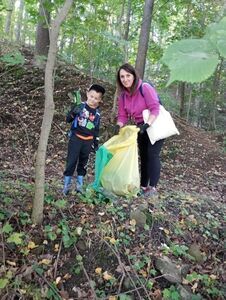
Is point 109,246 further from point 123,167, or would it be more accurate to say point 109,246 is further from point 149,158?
point 149,158

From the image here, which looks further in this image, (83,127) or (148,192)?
(148,192)

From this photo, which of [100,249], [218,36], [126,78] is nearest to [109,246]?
[100,249]

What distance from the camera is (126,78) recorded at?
3.68m

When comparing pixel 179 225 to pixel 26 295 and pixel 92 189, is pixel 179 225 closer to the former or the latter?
pixel 92 189

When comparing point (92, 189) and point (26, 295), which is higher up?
point (92, 189)

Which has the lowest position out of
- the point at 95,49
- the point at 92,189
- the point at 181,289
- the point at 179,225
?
the point at 181,289

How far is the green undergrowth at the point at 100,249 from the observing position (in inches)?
114

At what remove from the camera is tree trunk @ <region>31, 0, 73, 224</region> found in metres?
2.71

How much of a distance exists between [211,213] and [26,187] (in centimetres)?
230

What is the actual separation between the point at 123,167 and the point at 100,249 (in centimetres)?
97

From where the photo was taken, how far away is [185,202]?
4.47m

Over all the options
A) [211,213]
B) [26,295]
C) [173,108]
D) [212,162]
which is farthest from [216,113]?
[26,295]

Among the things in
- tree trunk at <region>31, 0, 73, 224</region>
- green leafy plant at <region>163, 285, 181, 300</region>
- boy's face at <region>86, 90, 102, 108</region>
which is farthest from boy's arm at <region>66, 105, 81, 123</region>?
green leafy plant at <region>163, 285, 181, 300</region>

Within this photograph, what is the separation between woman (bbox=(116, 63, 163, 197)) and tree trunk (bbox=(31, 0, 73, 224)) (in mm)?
955
